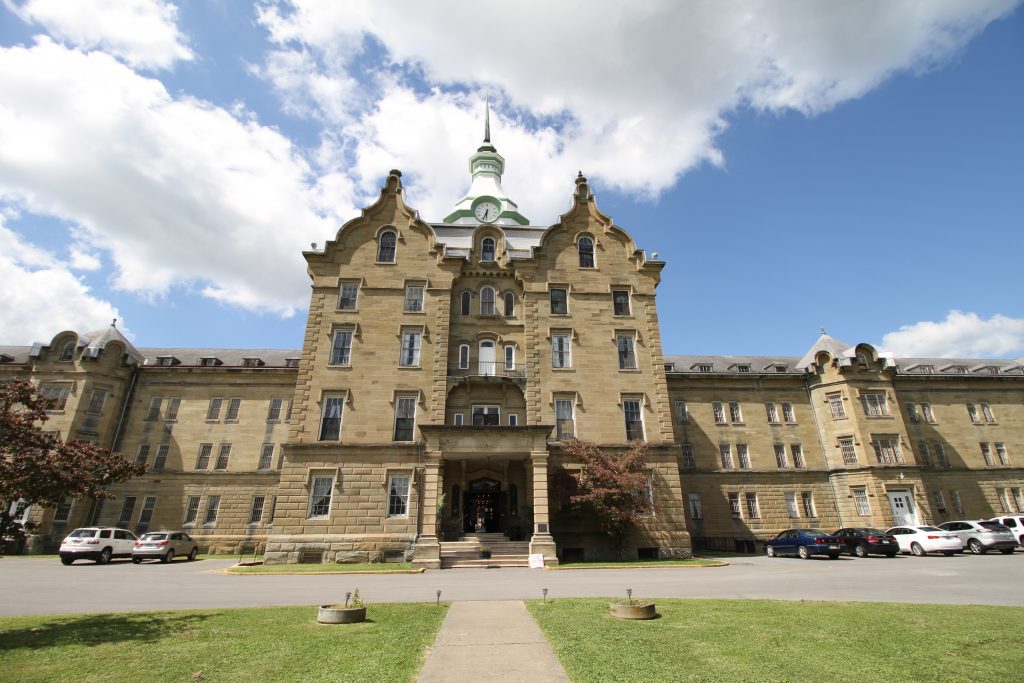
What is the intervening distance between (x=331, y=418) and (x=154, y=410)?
61.8 ft

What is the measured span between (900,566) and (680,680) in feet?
62.9

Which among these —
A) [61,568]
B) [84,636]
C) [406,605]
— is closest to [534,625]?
[406,605]

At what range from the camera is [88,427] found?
1316 inches

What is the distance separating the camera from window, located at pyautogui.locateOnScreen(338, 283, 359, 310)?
94.6 ft

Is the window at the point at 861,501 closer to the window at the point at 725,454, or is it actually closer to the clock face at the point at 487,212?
the window at the point at 725,454

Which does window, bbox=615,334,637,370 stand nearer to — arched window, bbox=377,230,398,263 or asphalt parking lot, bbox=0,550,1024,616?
asphalt parking lot, bbox=0,550,1024,616

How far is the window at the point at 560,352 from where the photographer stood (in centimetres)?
2819

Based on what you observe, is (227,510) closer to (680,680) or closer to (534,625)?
(534,625)

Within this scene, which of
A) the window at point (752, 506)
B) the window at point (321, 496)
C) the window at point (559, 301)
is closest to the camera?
the window at point (321, 496)

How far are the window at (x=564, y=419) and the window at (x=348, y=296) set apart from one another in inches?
518

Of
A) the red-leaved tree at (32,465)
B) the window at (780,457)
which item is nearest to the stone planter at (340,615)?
the red-leaved tree at (32,465)

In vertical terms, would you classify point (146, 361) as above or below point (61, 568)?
above

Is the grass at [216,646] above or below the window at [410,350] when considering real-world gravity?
below

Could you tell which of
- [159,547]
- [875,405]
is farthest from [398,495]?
[875,405]
